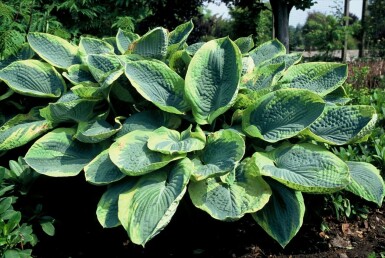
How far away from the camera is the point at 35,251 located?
7.73ft

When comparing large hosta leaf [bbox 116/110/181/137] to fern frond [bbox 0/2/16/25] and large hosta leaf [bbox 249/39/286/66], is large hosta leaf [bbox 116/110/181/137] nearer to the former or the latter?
large hosta leaf [bbox 249/39/286/66]

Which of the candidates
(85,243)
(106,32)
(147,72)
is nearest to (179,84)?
(147,72)

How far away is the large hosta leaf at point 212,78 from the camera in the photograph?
6.98 feet

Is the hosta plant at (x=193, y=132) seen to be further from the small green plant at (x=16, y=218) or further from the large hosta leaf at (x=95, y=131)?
the small green plant at (x=16, y=218)

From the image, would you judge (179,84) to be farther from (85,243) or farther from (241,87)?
(85,243)

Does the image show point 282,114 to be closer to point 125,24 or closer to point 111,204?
point 111,204

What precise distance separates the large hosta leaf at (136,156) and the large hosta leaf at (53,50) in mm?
797

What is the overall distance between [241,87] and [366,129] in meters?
0.59

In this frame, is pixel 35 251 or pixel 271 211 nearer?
pixel 271 211

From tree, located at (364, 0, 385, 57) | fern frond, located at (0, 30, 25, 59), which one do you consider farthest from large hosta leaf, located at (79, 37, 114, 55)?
tree, located at (364, 0, 385, 57)

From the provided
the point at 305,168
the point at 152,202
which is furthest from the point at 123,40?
the point at 305,168

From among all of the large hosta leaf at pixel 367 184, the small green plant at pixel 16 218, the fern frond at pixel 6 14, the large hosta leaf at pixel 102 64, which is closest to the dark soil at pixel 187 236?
the small green plant at pixel 16 218

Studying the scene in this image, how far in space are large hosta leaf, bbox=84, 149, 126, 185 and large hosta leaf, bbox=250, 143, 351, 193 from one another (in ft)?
1.88

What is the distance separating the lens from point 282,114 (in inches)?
82.1
